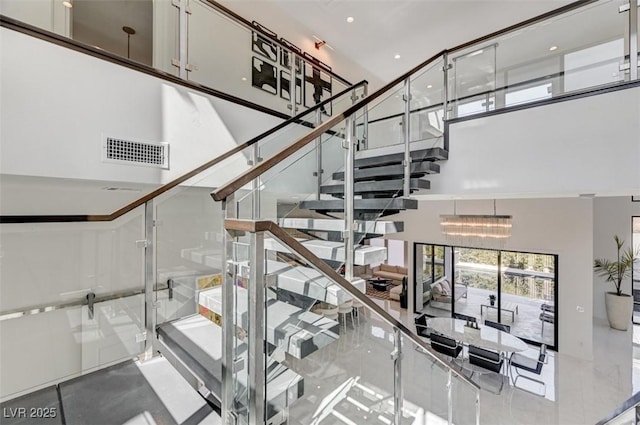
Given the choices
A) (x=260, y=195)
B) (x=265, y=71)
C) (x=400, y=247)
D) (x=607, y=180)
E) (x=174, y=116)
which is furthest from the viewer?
(x=400, y=247)

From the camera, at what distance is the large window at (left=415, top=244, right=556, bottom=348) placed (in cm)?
625

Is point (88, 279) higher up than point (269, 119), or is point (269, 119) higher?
point (269, 119)

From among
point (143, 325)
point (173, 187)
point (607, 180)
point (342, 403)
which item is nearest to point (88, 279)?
point (143, 325)

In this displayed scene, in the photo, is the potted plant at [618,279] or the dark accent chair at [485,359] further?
the potted plant at [618,279]

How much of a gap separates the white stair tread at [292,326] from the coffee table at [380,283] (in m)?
8.87

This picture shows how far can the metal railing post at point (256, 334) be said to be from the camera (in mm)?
1211

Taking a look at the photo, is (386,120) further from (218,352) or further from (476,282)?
(476,282)

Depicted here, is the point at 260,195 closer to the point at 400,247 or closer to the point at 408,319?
the point at 408,319

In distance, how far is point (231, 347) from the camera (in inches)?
55.0

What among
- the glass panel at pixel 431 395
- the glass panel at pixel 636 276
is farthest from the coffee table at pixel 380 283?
the glass panel at pixel 636 276

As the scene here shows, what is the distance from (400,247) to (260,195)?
10.9 meters

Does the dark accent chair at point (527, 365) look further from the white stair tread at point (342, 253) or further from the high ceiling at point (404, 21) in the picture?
the high ceiling at point (404, 21)

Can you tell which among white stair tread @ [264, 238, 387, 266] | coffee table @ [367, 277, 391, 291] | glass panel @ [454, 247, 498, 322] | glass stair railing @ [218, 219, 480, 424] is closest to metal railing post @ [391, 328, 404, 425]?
glass stair railing @ [218, 219, 480, 424]

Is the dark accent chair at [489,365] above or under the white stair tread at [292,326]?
under
